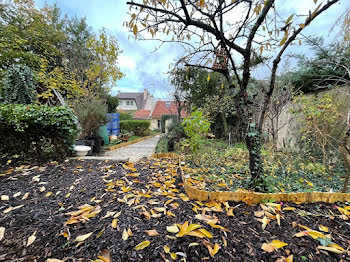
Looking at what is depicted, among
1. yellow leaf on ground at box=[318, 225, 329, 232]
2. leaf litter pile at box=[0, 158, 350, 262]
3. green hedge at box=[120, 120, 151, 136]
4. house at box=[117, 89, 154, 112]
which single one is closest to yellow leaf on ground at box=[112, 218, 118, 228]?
leaf litter pile at box=[0, 158, 350, 262]

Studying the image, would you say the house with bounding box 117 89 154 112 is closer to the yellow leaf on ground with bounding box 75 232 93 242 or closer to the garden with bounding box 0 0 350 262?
the garden with bounding box 0 0 350 262

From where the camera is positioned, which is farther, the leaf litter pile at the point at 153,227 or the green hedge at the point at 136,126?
the green hedge at the point at 136,126

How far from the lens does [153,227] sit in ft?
3.86

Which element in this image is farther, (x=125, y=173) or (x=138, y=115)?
(x=138, y=115)

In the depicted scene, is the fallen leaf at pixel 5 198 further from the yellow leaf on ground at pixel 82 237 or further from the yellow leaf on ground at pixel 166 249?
the yellow leaf on ground at pixel 166 249

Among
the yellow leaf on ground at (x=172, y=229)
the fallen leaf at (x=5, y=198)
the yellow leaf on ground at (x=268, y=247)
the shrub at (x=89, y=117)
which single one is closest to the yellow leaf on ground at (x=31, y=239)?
the fallen leaf at (x=5, y=198)

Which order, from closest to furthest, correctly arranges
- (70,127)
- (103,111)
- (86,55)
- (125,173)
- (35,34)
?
1. (125,173)
2. (70,127)
3. (103,111)
4. (35,34)
5. (86,55)

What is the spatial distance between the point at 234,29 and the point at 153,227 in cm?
220

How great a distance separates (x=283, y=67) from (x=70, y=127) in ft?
20.6

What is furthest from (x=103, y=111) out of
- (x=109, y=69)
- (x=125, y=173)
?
(x=109, y=69)

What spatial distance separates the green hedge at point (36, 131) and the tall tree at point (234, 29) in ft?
7.55

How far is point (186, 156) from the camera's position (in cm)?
322

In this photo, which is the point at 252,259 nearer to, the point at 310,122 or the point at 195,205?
the point at 195,205

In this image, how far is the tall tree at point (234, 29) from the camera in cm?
135
